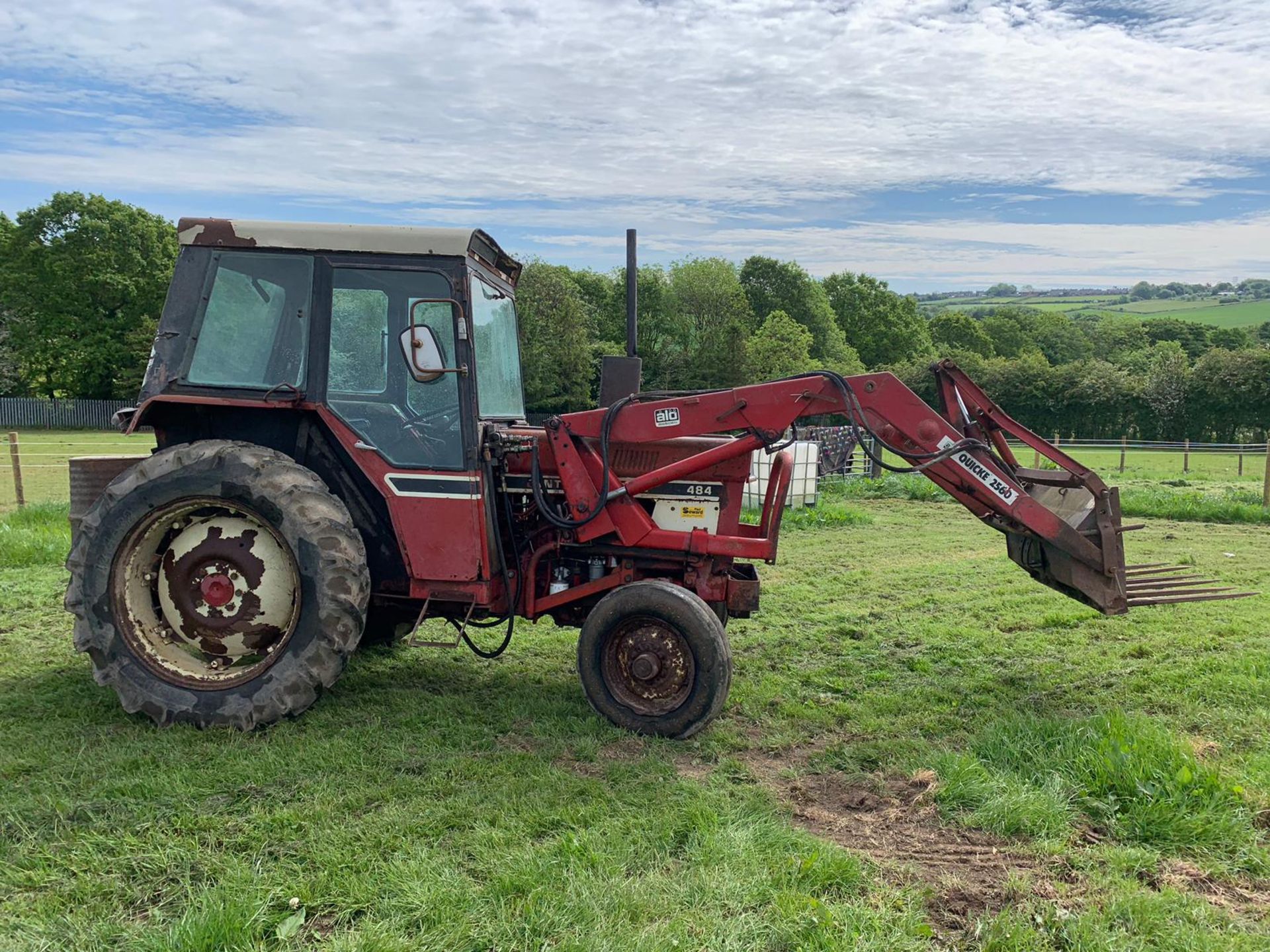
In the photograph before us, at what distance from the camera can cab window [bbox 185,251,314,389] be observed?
5023 mm

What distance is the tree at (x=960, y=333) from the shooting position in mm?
77188

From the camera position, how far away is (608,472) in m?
5.12

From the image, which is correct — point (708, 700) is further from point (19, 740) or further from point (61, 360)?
point (61, 360)

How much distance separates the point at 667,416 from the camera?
5.17 meters

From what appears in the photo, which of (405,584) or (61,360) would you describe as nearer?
(405,584)

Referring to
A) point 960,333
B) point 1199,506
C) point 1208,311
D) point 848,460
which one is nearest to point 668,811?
point 1199,506

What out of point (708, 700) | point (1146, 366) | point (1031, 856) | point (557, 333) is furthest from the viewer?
point (1146, 366)

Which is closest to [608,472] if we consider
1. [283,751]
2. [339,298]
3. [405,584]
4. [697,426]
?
[697,426]

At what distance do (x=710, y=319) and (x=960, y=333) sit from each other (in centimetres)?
3470

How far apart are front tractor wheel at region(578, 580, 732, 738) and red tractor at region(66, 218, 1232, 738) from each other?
0.01 metres

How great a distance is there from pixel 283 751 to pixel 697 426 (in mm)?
2693

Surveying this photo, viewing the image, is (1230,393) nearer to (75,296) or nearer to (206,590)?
(206,590)

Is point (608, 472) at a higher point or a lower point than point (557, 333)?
lower

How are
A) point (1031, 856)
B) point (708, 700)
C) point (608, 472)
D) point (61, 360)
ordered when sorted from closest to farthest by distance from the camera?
point (1031, 856) → point (708, 700) → point (608, 472) → point (61, 360)
